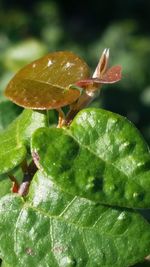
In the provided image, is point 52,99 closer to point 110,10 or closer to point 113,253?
point 113,253

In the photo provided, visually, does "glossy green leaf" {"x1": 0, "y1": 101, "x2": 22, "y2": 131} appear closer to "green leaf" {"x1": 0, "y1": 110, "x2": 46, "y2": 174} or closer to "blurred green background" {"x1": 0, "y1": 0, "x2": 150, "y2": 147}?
"green leaf" {"x1": 0, "y1": 110, "x2": 46, "y2": 174}

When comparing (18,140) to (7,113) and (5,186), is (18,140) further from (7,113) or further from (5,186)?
(7,113)

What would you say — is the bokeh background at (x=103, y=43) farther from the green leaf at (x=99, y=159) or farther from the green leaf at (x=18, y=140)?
the green leaf at (x=99, y=159)

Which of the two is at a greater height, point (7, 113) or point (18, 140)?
point (18, 140)

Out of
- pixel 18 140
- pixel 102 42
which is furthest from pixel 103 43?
pixel 18 140

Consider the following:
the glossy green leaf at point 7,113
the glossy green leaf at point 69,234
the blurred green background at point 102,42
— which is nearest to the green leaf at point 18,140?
the glossy green leaf at point 69,234

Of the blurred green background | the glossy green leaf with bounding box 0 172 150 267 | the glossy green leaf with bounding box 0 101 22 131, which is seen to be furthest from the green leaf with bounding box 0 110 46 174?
the blurred green background

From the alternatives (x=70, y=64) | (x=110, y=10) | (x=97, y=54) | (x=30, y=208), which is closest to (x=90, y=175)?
Result: (x=30, y=208)
